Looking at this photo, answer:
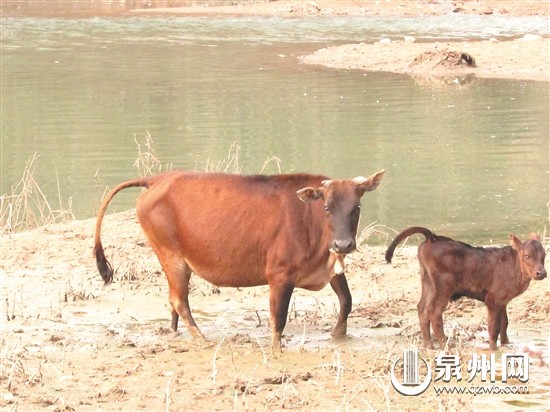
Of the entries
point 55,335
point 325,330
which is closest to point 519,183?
point 325,330

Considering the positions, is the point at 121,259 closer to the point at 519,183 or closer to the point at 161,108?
the point at 519,183

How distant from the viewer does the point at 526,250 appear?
7.76 m

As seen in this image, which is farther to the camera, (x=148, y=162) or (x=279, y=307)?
(x=148, y=162)

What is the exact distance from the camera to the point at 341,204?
7719 millimetres

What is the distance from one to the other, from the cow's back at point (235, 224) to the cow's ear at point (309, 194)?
0.21 m

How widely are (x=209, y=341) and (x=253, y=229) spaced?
0.85 meters

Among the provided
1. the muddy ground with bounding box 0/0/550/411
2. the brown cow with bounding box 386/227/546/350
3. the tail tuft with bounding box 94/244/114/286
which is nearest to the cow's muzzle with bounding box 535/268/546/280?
the brown cow with bounding box 386/227/546/350

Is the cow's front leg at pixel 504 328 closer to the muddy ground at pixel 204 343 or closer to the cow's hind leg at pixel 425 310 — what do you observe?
the muddy ground at pixel 204 343

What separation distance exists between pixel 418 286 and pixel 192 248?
7.73 ft

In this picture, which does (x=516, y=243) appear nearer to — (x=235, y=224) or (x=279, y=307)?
(x=279, y=307)

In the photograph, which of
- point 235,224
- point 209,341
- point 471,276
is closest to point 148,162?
point 235,224

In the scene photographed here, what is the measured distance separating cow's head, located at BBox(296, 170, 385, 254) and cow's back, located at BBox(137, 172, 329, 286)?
0.26m

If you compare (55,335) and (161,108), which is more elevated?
(55,335)

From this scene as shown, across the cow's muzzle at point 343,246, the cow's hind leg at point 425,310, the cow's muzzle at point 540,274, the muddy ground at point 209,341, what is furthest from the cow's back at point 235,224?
the cow's muzzle at point 540,274
